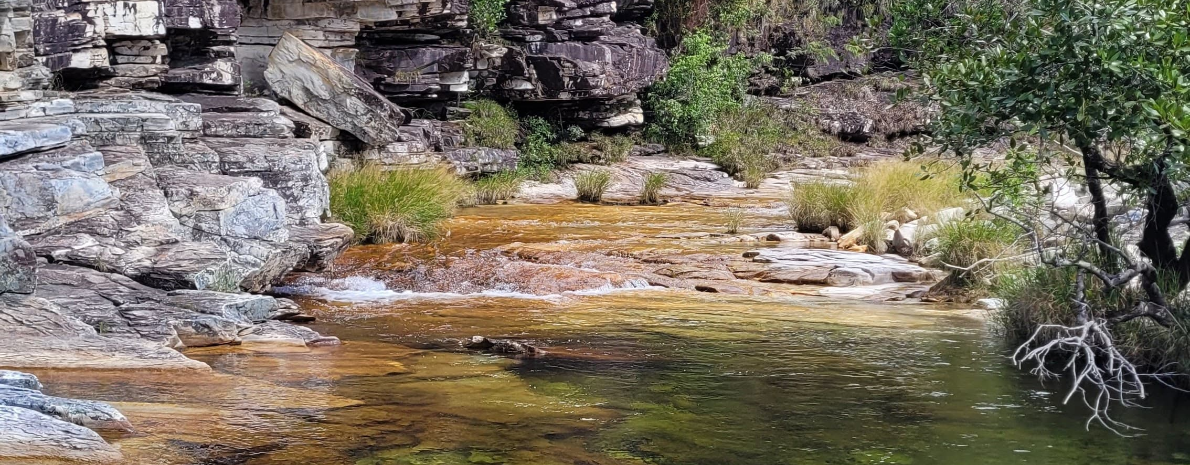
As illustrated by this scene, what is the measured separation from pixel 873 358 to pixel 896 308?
1.86 m

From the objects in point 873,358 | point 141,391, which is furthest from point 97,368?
point 873,358

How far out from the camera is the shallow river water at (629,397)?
186 inches

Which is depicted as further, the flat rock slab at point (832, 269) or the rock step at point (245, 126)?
the rock step at point (245, 126)

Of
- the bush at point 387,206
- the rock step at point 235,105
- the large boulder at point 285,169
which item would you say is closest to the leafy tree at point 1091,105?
the large boulder at point 285,169

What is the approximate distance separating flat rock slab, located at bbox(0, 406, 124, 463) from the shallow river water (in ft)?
0.49

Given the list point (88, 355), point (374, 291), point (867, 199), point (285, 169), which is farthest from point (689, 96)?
point (88, 355)

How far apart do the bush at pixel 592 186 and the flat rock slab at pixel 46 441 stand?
12029 mm

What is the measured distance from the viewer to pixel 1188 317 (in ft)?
19.2

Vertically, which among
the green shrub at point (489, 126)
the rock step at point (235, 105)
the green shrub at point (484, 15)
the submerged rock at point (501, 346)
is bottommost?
the submerged rock at point (501, 346)

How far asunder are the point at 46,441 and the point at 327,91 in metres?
10.1

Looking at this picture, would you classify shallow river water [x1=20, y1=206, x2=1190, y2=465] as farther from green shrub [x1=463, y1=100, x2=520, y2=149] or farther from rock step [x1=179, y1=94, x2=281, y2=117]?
green shrub [x1=463, y1=100, x2=520, y2=149]

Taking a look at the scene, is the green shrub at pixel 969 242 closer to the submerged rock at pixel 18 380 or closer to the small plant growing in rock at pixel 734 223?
the small plant growing in rock at pixel 734 223

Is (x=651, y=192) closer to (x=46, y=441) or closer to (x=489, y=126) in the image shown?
(x=489, y=126)

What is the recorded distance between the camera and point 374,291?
9.07 meters
